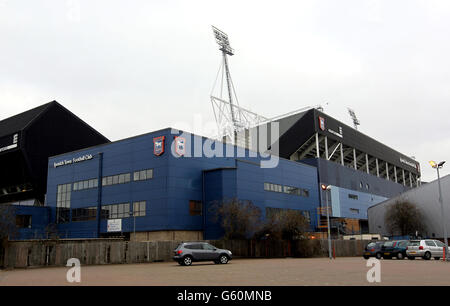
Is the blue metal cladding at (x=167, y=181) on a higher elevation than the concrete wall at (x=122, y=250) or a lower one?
higher

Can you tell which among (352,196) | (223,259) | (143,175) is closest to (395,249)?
(223,259)

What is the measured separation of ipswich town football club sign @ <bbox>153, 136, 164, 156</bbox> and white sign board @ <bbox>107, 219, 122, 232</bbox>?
33.1ft

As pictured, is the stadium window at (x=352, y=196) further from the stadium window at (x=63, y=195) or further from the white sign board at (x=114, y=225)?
the stadium window at (x=63, y=195)

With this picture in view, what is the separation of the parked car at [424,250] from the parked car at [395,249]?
0.50 metres

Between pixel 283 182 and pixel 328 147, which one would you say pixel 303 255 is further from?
pixel 328 147

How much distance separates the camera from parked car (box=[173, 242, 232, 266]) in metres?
28.2

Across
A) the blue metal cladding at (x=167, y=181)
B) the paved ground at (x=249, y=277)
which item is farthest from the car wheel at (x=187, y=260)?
the blue metal cladding at (x=167, y=181)

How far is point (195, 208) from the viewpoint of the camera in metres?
51.2

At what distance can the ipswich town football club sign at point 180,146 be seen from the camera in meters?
49.7

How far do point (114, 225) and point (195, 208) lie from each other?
1053 cm

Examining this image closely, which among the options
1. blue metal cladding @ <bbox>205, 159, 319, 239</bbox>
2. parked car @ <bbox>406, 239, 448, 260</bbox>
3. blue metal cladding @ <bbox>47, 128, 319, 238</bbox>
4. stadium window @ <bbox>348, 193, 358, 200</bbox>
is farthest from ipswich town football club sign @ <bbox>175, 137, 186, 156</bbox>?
stadium window @ <bbox>348, 193, 358, 200</bbox>

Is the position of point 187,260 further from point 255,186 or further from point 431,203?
point 431,203

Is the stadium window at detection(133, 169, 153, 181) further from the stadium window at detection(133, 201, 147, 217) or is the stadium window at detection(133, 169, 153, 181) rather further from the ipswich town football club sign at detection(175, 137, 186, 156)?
the ipswich town football club sign at detection(175, 137, 186, 156)
